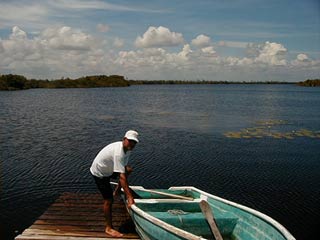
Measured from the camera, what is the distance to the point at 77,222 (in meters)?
7.68

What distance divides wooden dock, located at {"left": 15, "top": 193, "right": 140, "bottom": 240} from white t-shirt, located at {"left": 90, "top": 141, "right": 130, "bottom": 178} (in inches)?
51.2

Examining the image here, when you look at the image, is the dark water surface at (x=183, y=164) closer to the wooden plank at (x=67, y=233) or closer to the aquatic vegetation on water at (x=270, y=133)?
the aquatic vegetation on water at (x=270, y=133)

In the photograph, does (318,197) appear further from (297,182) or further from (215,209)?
(215,209)

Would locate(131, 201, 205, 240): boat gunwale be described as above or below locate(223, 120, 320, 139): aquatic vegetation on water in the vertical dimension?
above

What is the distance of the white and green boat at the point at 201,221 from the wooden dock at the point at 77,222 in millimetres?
696

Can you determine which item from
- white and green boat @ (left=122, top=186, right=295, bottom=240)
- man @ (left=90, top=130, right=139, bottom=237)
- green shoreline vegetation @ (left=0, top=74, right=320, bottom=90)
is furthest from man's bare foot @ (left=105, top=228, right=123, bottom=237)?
green shoreline vegetation @ (left=0, top=74, right=320, bottom=90)

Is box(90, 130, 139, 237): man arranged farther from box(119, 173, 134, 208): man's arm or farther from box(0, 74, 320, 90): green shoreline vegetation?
box(0, 74, 320, 90): green shoreline vegetation

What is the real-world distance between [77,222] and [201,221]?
2813 mm

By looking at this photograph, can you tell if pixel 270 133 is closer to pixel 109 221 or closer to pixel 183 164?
pixel 183 164

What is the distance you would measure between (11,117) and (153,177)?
75.2 feet

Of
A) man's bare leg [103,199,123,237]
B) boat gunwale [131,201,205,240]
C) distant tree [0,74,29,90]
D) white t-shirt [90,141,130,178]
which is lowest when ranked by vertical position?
A: man's bare leg [103,199,123,237]

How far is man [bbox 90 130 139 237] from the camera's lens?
660cm

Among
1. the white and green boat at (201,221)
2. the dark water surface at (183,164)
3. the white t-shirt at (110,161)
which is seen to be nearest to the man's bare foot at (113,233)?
the white and green boat at (201,221)

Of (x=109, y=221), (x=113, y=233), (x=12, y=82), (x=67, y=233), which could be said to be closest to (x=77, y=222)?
(x=67, y=233)
